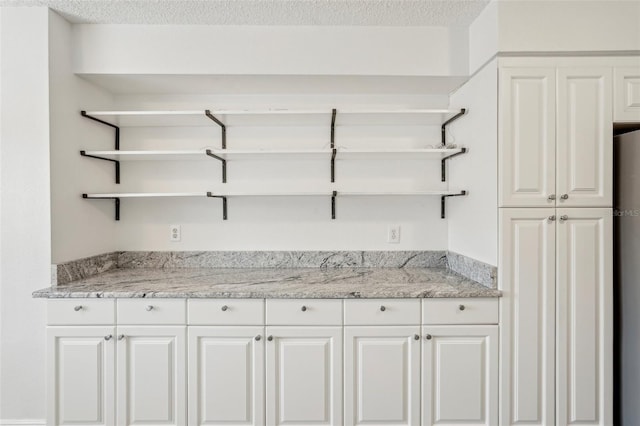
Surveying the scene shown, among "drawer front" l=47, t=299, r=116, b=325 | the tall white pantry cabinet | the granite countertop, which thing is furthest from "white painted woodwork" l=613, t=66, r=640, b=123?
"drawer front" l=47, t=299, r=116, b=325

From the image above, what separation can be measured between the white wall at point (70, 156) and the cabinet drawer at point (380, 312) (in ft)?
5.07

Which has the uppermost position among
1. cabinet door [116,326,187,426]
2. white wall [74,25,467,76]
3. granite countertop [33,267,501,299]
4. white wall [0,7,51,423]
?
white wall [74,25,467,76]

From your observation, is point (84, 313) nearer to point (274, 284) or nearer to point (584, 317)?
point (274, 284)

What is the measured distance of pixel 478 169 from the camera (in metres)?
1.83

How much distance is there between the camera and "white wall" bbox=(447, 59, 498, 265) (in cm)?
170

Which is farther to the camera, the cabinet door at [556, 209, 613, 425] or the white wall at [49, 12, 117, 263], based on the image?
the white wall at [49, 12, 117, 263]

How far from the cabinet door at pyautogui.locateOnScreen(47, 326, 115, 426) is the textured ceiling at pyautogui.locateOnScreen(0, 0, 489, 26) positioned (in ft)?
5.34

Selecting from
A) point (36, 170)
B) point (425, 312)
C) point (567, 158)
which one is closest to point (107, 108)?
point (36, 170)

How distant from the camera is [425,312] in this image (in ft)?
5.55

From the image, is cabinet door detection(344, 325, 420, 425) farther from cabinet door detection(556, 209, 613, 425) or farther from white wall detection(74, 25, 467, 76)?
white wall detection(74, 25, 467, 76)

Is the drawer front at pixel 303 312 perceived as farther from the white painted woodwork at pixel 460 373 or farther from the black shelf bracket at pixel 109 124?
the black shelf bracket at pixel 109 124

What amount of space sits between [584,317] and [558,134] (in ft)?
2.97

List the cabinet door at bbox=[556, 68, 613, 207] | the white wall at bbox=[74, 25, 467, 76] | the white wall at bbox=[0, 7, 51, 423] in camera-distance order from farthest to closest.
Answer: the white wall at bbox=[74, 25, 467, 76] → the white wall at bbox=[0, 7, 51, 423] → the cabinet door at bbox=[556, 68, 613, 207]

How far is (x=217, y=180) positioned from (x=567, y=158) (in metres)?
1.97
